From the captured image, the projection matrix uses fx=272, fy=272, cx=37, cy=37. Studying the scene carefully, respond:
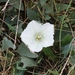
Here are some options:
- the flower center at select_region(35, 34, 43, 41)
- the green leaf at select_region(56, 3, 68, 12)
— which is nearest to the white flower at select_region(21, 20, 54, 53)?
the flower center at select_region(35, 34, 43, 41)

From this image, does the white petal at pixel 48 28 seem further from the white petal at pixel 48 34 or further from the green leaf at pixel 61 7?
the green leaf at pixel 61 7

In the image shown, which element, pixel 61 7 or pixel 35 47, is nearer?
pixel 35 47

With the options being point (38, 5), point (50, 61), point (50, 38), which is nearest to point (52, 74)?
point (50, 61)

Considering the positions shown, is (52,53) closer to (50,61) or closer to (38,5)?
(50,61)

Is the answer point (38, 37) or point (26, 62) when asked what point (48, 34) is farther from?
point (26, 62)

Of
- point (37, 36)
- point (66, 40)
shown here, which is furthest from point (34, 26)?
point (66, 40)

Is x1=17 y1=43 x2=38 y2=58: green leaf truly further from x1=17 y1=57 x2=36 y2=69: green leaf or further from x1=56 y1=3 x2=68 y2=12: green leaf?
x1=56 y1=3 x2=68 y2=12: green leaf

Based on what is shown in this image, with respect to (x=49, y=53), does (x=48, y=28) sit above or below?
above
